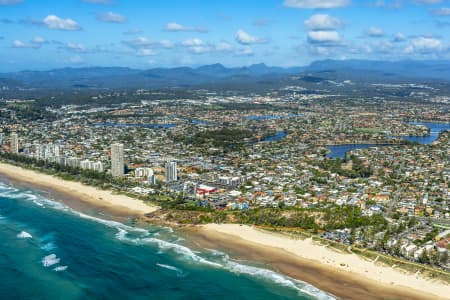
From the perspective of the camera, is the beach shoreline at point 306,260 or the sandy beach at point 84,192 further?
the sandy beach at point 84,192

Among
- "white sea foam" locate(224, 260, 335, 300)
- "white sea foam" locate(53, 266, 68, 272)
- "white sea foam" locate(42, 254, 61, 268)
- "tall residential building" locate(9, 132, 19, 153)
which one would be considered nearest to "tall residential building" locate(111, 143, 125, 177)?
"tall residential building" locate(9, 132, 19, 153)

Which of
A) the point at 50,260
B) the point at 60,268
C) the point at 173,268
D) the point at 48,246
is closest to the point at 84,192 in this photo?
the point at 48,246

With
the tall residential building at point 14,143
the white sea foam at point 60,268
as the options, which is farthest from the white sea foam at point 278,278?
the tall residential building at point 14,143

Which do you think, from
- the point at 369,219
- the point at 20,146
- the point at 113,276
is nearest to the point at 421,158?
the point at 369,219

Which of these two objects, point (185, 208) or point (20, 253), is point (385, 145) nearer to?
point (185, 208)

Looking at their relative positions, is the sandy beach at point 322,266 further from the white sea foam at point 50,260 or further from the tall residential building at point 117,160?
the tall residential building at point 117,160

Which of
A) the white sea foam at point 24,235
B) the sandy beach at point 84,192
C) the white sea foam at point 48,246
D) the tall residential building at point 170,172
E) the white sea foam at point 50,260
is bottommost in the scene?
the white sea foam at point 50,260

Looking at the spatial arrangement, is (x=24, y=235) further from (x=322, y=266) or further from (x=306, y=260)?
(x=322, y=266)
